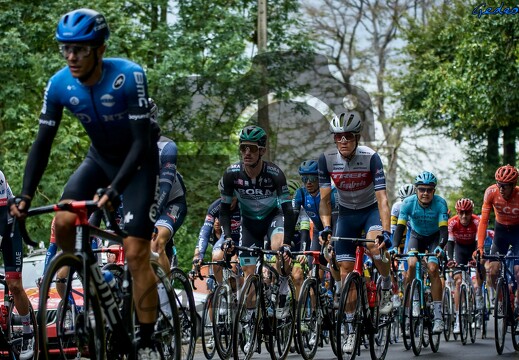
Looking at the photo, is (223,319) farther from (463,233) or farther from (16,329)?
(463,233)

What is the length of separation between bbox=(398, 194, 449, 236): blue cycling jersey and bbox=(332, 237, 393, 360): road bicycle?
305 cm

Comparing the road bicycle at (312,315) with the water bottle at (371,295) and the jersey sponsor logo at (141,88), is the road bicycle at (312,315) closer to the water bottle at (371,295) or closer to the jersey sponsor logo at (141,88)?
the water bottle at (371,295)

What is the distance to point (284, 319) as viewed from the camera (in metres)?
11.6

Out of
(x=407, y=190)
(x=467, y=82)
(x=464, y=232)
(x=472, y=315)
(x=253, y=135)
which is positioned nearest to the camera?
(x=253, y=135)

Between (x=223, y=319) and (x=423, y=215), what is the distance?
418 cm

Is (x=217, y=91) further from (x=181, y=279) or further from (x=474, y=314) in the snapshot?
(x=181, y=279)

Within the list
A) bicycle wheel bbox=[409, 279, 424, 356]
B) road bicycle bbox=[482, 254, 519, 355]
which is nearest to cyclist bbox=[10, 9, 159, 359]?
bicycle wheel bbox=[409, 279, 424, 356]

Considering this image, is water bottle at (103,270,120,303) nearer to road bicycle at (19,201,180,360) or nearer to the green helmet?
road bicycle at (19,201,180,360)

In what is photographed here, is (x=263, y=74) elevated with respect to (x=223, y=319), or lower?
elevated

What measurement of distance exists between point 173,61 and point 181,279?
22.8 metres

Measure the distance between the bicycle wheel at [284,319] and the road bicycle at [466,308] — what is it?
349 cm

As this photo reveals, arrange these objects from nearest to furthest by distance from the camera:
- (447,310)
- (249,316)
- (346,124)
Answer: (249,316), (346,124), (447,310)

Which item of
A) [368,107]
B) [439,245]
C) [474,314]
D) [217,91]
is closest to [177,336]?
[439,245]

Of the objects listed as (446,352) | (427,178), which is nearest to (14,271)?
(446,352)
